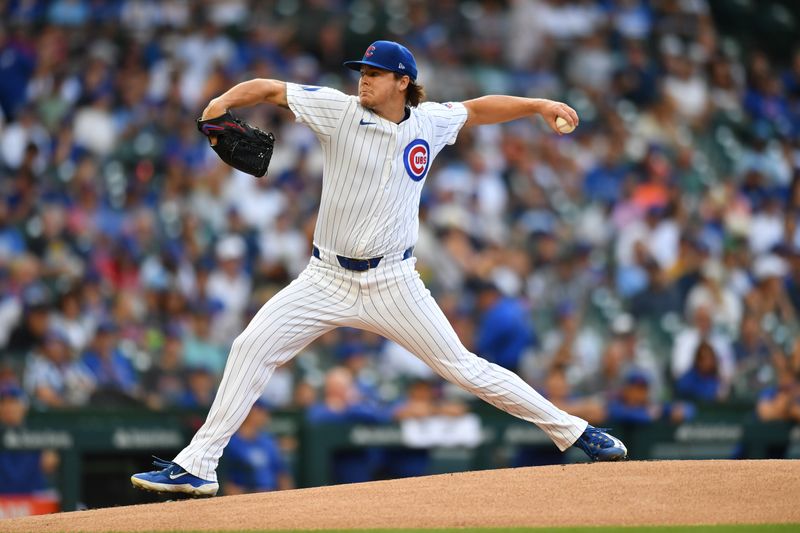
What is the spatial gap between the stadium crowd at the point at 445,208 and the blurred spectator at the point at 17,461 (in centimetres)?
28

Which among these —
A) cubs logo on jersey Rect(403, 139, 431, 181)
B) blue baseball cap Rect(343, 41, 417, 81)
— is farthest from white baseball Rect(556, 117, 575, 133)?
blue baseball cap Rect(343, 41, 417, 81)

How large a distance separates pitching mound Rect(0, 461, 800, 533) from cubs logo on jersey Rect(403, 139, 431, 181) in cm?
141

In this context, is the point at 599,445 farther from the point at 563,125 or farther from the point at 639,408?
Result: the point at 639,408

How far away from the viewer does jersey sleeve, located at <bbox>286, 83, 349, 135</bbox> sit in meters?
5.36

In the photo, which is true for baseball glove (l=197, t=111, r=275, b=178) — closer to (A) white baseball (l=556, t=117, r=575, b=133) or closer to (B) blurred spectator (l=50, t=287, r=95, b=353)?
(A) white baseball (l=556, t=117, r=575, b=133)

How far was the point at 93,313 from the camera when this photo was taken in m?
9.77

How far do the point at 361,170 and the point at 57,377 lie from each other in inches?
170

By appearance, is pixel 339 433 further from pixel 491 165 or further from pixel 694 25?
pixel 694 25

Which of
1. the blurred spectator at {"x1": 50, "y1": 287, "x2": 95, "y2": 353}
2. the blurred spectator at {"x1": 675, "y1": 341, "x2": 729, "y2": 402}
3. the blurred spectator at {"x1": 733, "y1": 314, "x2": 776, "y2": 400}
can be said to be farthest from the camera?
the blurred spectator at {"x1": 733, "y1": 314, "x2": 776, "y2": 400}

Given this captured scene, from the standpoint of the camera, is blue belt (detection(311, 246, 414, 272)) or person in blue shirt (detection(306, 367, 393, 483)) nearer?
blue belt (detection(311, 246, 414, 272))

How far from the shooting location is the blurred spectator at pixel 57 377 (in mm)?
8781

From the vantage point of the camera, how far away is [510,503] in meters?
5.36

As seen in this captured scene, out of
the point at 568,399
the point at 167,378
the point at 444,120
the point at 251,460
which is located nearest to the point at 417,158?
the point at 444,120

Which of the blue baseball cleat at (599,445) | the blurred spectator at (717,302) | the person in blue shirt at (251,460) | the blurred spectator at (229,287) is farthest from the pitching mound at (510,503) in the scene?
the blurred spectator at (717,302)
